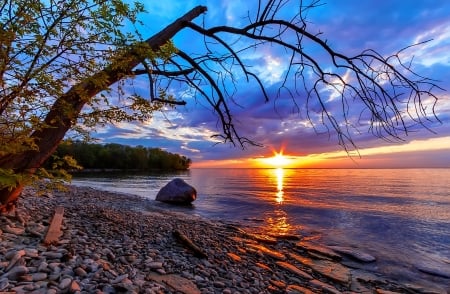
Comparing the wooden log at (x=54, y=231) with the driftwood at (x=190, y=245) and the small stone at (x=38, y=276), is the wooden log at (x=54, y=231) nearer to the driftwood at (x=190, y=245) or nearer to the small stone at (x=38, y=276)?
the small stone at (x=38, y=276)

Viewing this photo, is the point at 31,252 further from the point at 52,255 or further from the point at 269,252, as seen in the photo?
the point at 269,252

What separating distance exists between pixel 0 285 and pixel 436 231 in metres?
18.3

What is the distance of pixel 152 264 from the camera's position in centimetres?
600

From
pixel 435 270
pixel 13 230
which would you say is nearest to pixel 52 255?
pixel 13 230

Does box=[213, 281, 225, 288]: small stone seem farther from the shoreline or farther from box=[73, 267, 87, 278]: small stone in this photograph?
box=[73, 267, 87, 278]: small stone

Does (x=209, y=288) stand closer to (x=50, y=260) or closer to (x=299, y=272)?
(x=50, y=260)

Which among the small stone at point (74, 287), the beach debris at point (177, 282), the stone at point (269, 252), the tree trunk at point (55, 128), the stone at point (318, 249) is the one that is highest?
the tree trunk at point (55, 128)

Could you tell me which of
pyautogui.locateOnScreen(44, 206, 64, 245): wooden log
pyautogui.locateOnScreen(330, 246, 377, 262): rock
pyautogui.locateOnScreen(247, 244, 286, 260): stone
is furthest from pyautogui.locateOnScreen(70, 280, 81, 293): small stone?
pyautogui.locateOnScreen(330, 246, 377, 262): rock

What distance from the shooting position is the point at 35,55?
438 cm

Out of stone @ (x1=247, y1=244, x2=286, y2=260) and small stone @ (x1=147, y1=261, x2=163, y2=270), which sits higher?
small stone @ (x1=147, y1=261, x2=163, y2=270)

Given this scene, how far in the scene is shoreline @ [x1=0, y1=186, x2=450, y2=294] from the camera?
4.62 metres

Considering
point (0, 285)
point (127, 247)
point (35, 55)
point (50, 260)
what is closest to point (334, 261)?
point (127, 247)

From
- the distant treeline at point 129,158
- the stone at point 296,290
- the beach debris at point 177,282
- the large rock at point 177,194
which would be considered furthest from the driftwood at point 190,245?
the distant treeline at point 129,158

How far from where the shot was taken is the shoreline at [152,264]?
4.62 meters
